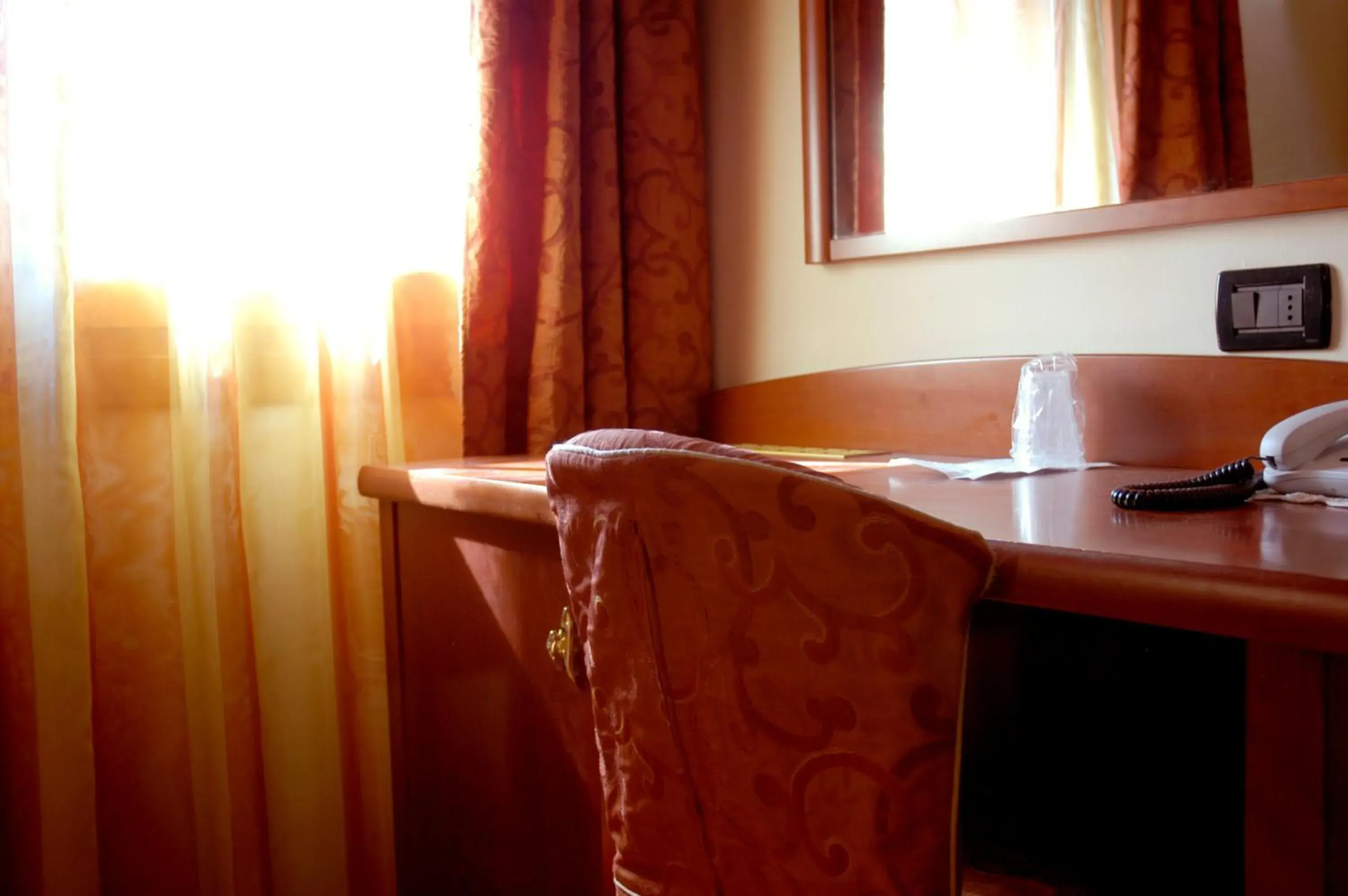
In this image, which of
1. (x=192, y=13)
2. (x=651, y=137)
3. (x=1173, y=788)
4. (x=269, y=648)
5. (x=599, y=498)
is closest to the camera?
(x=599, y=498)

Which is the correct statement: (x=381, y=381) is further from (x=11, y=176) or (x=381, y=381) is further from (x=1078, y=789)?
(x=1078, y=789)

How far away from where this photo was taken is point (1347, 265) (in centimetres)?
112

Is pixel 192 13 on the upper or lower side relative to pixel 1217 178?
upper

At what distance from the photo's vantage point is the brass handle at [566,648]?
1.01 m

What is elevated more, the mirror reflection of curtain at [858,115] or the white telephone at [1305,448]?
the mirror reflection of curtain at [858,115]

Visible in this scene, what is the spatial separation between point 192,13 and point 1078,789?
4.62 ft

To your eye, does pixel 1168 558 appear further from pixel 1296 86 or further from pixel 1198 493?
pixel 1296 86

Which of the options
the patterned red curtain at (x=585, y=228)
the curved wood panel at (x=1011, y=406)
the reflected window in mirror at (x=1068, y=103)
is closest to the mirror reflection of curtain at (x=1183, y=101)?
the reflected window in mirror at (x=1068, y=103)

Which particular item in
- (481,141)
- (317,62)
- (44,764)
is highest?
(317,62)

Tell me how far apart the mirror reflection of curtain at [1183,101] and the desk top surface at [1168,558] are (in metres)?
0.44

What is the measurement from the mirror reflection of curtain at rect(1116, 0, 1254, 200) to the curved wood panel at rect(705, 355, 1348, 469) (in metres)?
0.21

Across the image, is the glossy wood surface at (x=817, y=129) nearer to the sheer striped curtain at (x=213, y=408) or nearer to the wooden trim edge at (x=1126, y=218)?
the wooden trim edge at (x=1126, y=218)

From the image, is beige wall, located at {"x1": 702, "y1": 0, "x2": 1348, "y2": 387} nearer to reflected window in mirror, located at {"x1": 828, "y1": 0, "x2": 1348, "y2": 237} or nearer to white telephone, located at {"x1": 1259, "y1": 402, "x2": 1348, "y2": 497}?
reflected window in mirror, located at {"x1": 828, "y1": 0, "x2": 1348, "y2": 237}

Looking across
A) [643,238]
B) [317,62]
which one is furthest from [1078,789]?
[317,62]
